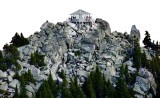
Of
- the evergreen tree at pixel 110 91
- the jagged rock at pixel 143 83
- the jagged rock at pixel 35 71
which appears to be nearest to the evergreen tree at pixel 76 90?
the evergreen tree at pixel 110 91

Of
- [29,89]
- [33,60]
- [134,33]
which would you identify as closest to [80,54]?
[33,60]

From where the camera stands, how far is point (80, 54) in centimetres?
14250

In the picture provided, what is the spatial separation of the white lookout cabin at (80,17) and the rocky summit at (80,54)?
1443 millimetres

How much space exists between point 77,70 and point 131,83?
1282 centimetres

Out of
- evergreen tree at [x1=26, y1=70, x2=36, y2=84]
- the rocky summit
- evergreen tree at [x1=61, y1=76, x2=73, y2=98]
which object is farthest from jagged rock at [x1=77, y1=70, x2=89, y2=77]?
evergreen tree at [x1=26, y1=70, x2=36, y2=84]

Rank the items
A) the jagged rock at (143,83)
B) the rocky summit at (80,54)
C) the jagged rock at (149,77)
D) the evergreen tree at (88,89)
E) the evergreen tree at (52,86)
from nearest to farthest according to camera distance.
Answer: the evergreen tree at (52,86)
the evergreen tree at (88,89)
the rocky summit at (80,54)
the jagged rock at (143,83)
the jagged rock at (149,77)

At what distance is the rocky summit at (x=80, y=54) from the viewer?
13171cm

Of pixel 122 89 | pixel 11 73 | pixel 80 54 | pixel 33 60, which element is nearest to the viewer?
pixel 122 89

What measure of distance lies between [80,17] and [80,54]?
15.3m

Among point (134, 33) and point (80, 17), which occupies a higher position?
point (80, 17)

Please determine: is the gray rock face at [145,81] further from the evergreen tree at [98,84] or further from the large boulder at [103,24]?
the large boulder at [103,24]

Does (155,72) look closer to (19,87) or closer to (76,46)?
(76,46)

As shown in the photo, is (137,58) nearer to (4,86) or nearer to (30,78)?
(30,78)

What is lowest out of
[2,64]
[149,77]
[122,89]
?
[122,89]
